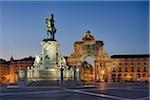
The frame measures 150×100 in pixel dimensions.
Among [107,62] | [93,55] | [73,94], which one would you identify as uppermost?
[93,55]

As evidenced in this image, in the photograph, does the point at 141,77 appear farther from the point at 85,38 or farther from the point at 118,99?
the point at 118,99

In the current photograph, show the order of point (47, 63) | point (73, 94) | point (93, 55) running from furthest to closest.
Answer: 1. point (93, 55)
2. point (47, 63)
3. point (73, 94)

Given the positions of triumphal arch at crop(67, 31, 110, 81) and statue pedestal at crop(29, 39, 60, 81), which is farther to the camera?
triumphal arch at crop(67, 31, 110, 81)

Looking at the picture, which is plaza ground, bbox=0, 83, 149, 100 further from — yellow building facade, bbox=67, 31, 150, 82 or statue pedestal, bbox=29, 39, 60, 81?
yellow building facade, bbox=67, 31, 150, 82

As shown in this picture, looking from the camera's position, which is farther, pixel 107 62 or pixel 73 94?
pixel 107 62

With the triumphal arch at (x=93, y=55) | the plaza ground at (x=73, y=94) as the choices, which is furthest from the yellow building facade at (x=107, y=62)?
the plaza ground at (x=73, y=94)

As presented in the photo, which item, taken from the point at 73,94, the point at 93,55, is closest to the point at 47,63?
the point at 73,94

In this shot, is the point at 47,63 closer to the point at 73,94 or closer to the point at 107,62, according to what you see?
the point at 73,94

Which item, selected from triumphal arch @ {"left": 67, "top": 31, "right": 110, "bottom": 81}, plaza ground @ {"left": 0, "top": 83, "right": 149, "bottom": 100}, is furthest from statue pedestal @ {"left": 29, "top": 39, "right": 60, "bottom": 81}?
triumphal arch @ {"left": 67, "top": 31, "right": 110, "bottom": 81}

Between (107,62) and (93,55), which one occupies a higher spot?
(93,55)

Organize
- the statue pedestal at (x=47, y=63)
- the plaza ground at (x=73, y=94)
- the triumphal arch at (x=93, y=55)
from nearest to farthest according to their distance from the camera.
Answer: the plaza ground at (x=73, y=94) → the statue pedestal at (x=47, y=63) → the triumphal arch at (x=93, y=55)

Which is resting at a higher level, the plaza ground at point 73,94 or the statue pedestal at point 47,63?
the statue pedestal at point 47,63

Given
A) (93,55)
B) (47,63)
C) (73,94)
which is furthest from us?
(93,55)

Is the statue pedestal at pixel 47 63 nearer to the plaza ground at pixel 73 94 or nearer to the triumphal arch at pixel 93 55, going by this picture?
the plaza ground at pixel 73 94
